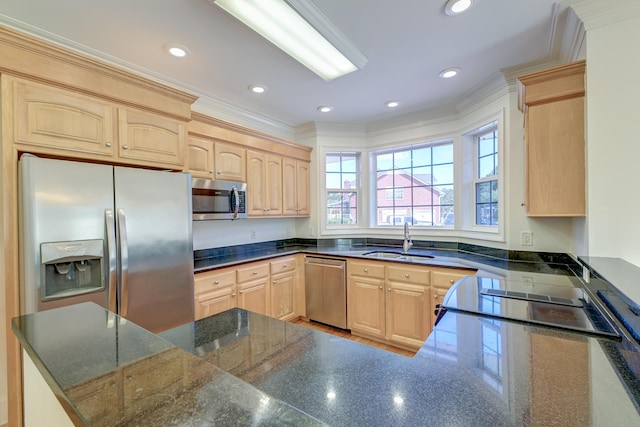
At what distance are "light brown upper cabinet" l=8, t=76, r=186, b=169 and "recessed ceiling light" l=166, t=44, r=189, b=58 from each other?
0.49 m

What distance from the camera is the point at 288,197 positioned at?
11.5ft

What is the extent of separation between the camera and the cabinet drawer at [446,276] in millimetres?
2334

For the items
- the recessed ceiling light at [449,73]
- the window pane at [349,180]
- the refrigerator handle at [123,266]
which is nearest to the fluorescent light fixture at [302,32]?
the recessed ceiling light at [449,73]

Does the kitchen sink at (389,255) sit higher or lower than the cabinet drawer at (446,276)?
higher

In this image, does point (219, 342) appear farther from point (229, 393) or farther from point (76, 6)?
point (76, 6)

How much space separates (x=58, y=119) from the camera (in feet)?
5.29

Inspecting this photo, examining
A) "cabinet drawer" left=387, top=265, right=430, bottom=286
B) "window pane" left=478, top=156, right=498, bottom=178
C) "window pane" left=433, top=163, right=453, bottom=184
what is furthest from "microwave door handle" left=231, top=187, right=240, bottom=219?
"window pane" left=478, top=156, right=498, bottom=178

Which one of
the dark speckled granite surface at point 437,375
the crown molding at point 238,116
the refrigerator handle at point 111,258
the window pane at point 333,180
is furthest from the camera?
the window pane at point 333,180

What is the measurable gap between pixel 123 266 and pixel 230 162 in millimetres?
1477

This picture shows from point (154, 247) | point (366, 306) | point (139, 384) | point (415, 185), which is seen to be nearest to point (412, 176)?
point (415, 185)

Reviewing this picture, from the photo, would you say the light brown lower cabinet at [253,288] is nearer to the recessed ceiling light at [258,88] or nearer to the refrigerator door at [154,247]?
the refrigerator door at [154,247]

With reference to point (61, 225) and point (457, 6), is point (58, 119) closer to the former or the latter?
point (61, 225)

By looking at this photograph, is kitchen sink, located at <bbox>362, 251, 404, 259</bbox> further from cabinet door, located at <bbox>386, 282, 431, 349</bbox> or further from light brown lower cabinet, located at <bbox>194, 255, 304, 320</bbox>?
light brown lower cabinet, located at <bbox>194, 255, 304, 320</bbox>

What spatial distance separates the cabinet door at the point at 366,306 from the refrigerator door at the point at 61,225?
2163 mm
